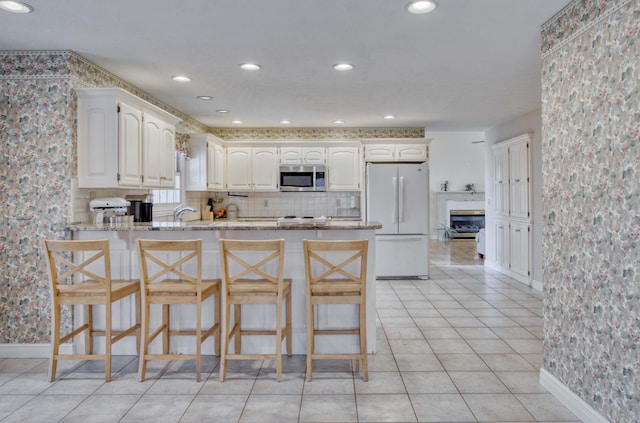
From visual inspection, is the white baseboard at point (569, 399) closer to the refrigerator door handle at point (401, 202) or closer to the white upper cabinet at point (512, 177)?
the white upper cabinet at point (512, 177)

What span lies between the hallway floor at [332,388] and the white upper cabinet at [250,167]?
3539 mm

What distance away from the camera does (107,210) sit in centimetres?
350

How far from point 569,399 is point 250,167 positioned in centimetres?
522

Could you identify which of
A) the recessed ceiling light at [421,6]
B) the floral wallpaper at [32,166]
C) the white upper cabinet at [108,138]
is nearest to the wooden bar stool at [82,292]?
the floral wallpaper at [32,166]

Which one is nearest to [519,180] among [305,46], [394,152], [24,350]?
[394,152]

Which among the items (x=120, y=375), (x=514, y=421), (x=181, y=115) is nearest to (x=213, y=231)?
(x=120, y=375)

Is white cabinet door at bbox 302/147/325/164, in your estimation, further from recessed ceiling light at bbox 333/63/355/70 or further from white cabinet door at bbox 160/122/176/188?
recessed ceiling light at bbox 333/63/355/70

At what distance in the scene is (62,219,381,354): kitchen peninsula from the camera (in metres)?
3.29

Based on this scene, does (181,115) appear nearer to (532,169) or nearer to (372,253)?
(372,253)

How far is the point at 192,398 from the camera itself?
8.57 ft

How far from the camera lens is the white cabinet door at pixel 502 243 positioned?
20.9ft

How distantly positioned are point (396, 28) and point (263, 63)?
125 cm

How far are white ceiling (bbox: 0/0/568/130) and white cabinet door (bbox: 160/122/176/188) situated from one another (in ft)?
1.51

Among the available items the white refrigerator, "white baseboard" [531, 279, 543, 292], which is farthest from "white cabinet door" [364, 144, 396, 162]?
"white baseboard" [531, 279, 543, 292]
